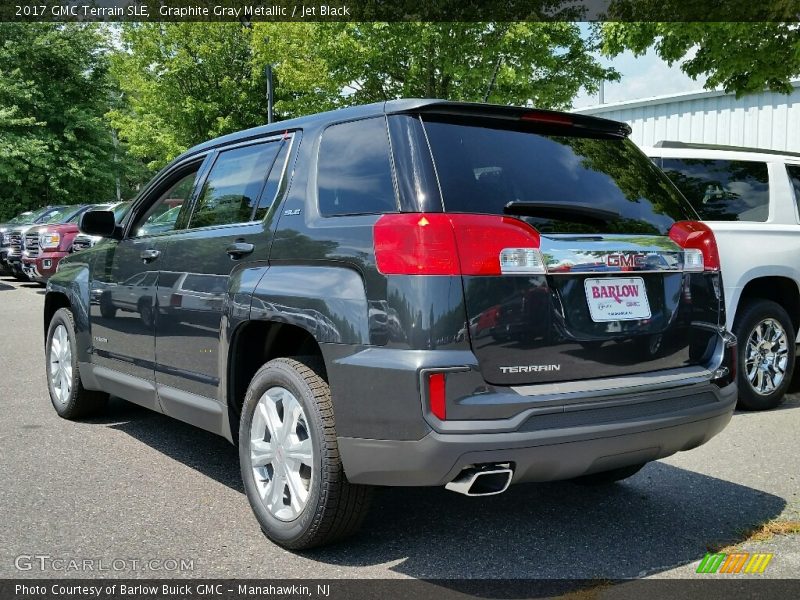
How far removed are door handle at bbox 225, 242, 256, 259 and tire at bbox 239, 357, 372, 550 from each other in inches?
22.7

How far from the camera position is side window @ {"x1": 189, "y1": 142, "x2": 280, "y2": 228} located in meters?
4.31

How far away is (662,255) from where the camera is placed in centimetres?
372

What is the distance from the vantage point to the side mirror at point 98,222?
5383 mm

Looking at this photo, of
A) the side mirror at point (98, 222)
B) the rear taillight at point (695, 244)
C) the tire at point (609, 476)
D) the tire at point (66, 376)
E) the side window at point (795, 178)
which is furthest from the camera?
the side window at point (795, 178)

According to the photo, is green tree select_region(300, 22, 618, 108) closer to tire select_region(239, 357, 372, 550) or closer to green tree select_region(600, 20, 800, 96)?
green tree select_region(600, 20, 800, 96)

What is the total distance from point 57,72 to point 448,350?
37.1 meters

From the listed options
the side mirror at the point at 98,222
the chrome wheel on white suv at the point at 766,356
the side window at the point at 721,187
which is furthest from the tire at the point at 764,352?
the side mirror at the point at 98,222

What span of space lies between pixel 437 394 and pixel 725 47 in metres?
10.2

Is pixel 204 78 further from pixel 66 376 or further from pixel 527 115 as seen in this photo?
pixel 527 115

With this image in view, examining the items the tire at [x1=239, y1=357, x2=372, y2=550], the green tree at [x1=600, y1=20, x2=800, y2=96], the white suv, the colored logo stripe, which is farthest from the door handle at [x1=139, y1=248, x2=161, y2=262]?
the green tree at [x1=600, y1=20, x2=800, y2=96]

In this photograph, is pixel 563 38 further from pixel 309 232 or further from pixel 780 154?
pixel 309 232

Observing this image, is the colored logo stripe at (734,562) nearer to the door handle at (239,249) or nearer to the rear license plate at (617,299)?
the rear license plate at (617,299)

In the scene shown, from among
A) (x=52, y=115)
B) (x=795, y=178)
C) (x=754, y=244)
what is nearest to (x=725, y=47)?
(x=795, y=178)

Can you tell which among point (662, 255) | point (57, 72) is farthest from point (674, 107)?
point (57, 72)
